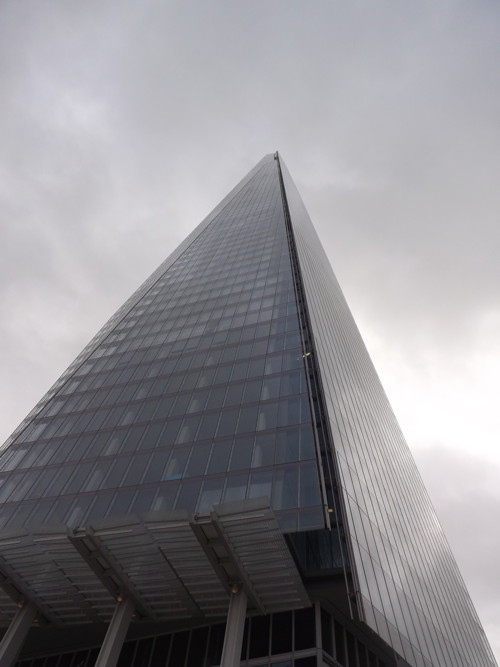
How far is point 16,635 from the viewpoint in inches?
1054

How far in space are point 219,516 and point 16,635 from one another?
14.2m

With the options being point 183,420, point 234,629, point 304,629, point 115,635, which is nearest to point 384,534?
point 304,629

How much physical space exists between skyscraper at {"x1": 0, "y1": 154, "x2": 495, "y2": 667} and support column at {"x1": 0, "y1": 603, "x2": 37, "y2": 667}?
10cm

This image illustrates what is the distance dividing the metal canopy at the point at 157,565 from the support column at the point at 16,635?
1.76 feet

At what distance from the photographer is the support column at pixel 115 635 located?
2413cm

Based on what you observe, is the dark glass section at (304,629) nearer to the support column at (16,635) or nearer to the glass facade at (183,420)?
the glass facade at (183,420)

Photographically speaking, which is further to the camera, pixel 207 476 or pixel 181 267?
pixel 181 267

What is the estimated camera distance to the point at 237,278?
6334 cm

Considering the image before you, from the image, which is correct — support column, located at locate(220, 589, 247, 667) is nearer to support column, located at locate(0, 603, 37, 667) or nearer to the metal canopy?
the metal canopy

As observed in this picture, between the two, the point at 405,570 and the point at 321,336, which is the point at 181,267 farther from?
the point at 405,570

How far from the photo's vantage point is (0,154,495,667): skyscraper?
24.7m

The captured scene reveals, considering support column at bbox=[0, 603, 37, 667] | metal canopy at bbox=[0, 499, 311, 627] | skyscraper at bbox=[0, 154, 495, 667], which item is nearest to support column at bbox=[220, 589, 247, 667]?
skyscraper at bbox=[0, 154, 495, 667]

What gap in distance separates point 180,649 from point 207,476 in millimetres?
9503

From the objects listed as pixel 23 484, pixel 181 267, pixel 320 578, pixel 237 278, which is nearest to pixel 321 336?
pixel 237 278
